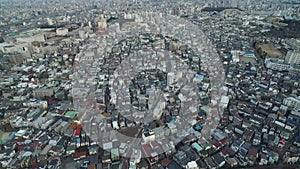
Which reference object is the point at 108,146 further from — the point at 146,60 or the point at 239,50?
the point at 239,50

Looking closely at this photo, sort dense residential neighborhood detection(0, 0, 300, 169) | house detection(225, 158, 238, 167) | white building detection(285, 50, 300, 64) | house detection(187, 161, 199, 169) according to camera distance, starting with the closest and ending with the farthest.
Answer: house detection(187, 161, 199, 169), house detection(225, 158, 238, 167), dense residential neighborhood detection(0, 0, 300, 169), white building detection(285, 50, 300, 64)

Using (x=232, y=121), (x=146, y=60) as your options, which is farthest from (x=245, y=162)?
(x=146, y=60)

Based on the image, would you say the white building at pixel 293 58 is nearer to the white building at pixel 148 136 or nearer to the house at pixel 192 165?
the house at pixel 192 165

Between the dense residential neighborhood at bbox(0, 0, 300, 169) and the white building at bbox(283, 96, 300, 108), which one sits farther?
the white building at bbox(283, 96, 300, 108)

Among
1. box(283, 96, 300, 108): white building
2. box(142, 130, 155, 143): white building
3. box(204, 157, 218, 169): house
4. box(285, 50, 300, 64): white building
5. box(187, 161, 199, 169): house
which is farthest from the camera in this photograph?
box(285, 50, 300, 64): white building

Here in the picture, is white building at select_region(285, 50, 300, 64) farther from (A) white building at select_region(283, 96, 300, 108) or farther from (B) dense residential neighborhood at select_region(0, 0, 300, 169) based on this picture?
(A) white building at select_region(283, 96, 300, 108)

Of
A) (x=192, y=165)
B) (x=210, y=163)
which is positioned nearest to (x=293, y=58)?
(x=210, y=163)

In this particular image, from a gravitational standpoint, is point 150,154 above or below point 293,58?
below

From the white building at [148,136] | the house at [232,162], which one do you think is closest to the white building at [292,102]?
the house at [232,162]

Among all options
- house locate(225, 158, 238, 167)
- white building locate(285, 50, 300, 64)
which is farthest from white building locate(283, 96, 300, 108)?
white building locate(285, 50, 300, 64)

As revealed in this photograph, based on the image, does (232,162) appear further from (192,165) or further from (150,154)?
(150,154)

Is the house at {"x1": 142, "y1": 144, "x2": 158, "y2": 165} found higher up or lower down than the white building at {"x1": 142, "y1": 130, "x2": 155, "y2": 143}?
lower down
